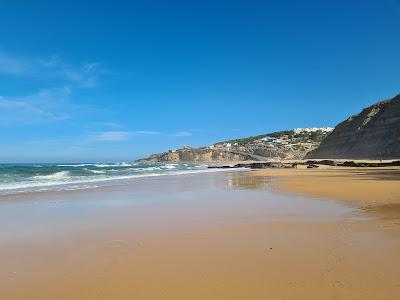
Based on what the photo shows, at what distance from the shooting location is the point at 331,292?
13.1 feet

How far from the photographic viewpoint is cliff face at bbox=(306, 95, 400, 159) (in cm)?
5994

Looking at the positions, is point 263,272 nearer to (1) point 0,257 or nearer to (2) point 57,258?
(2) point 57,258

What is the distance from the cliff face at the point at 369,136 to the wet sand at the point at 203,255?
55.3 meters

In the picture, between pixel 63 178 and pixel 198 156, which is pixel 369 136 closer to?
pixel 63 178

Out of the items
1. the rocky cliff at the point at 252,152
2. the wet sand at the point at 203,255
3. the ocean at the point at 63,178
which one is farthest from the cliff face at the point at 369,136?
the wet sand at the point at 203,255

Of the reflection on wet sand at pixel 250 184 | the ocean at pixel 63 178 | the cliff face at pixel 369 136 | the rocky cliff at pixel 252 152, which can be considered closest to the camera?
the reflection on wet sand at pixel 250 184

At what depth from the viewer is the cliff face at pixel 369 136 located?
5994 centimetres

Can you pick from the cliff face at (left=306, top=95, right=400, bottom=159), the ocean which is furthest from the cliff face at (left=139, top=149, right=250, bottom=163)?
the ocean

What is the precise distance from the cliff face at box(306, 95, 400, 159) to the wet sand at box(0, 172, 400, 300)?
55.3m

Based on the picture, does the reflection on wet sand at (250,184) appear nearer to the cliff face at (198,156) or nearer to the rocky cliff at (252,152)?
the rocky cliff at (252,152)

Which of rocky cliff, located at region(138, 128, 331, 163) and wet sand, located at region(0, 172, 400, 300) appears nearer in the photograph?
wet sand, located at region(0, 172, 400, 300)

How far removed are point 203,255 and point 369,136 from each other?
67.8 m

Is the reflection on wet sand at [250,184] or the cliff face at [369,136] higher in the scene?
the cliff face at [369,136]

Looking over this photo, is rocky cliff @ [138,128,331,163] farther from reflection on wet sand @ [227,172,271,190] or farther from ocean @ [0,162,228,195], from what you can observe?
reflection on wet sand @ [227,172,271,190]
